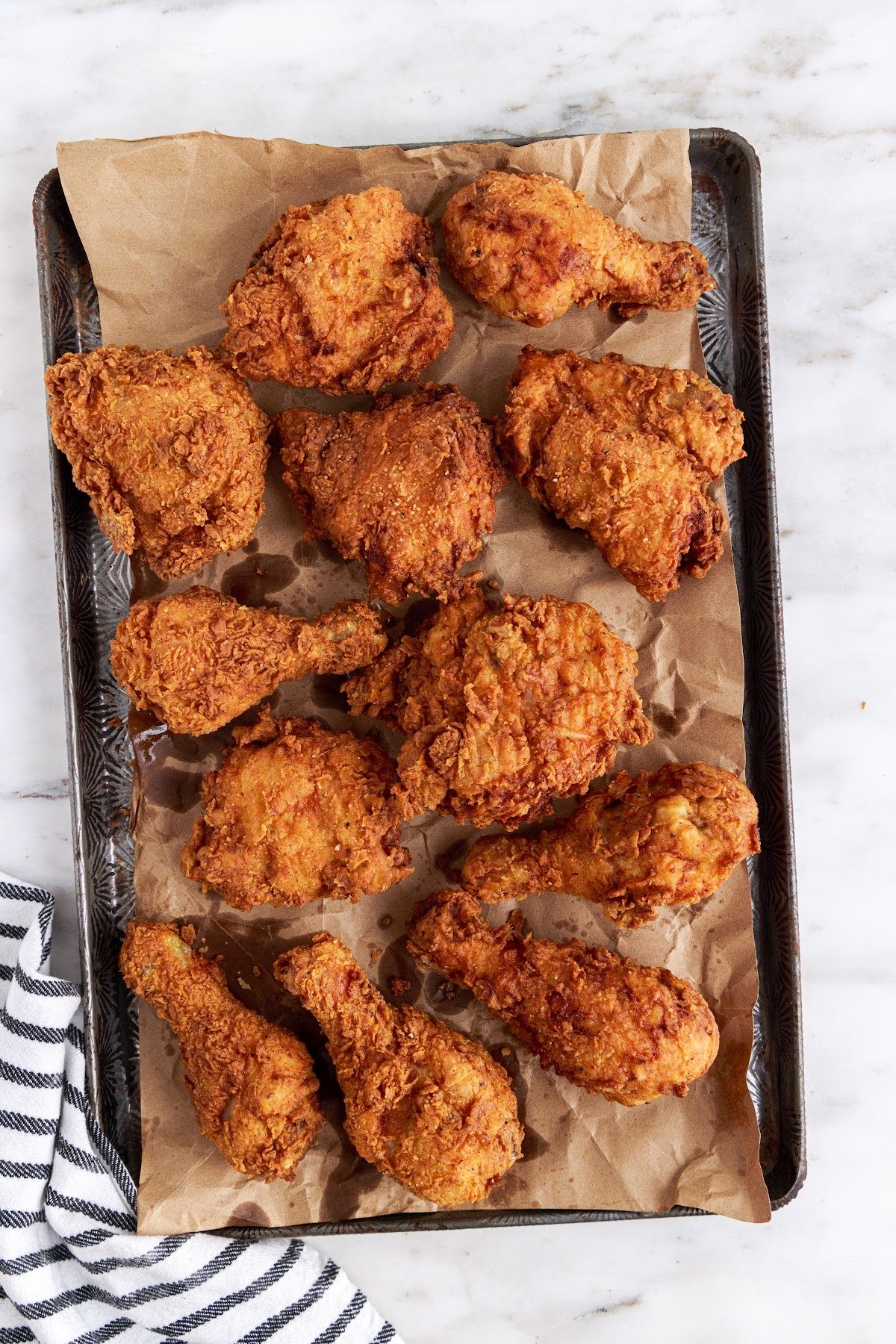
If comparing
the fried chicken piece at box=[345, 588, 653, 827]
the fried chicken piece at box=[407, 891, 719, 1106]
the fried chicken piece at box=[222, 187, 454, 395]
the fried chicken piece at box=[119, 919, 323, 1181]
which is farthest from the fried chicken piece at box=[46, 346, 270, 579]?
the fried chicken piece at box=[407, 891, 719, 1106]

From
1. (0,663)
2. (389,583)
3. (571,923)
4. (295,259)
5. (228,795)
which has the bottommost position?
(571,923)

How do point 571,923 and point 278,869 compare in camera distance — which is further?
point 571,923

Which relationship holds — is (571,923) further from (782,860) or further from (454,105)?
(454,105)

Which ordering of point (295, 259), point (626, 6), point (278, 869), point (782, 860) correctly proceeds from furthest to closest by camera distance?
point (626, 6)
point (782, 860)
point (278, 869)
point (295, 259)

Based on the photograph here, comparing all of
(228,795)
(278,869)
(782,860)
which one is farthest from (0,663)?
(782,860)

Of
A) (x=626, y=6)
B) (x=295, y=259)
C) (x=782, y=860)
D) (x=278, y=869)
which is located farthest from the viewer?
(x=626, y=6)

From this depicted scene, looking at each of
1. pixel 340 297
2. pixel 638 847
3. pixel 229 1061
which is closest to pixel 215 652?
pixel 340 297

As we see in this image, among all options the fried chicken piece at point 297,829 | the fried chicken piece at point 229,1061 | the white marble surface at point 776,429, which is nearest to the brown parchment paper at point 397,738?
the fried chicken piece at point 229,1061
